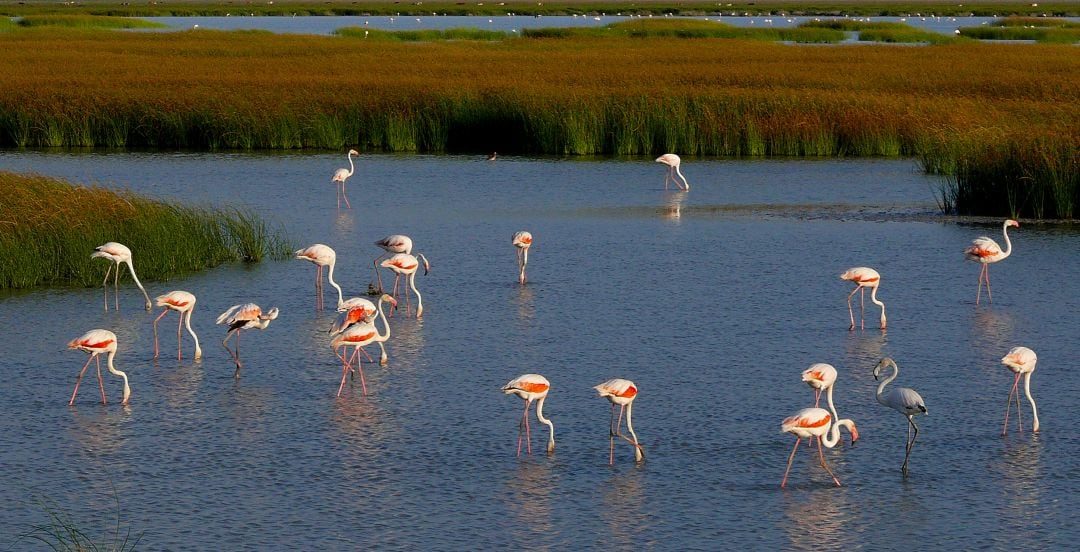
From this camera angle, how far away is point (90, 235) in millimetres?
16234

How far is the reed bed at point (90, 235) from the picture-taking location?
15930 millimetres

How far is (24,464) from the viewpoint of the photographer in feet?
31.5

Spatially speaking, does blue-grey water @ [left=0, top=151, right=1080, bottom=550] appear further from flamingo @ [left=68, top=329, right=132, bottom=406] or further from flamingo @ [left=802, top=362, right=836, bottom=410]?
flamingo @ [left=802, top=362, right=836, bottom=410]

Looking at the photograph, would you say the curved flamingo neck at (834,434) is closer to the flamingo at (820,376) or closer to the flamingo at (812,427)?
the flamingo at (812,427)

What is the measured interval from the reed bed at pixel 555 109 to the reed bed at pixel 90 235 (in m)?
11.7

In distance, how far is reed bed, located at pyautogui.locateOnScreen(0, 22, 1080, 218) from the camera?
29.3 m

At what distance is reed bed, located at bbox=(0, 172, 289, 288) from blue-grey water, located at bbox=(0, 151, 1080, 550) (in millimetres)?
477

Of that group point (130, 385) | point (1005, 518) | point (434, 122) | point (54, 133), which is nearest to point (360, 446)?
point (130, 385)

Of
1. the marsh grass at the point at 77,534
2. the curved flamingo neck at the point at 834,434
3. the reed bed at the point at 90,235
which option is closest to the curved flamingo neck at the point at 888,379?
the curved flamingo neck at the point at 834,434

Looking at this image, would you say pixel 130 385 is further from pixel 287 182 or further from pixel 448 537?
pixel 287 182

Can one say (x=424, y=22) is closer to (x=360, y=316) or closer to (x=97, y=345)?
(x=360, y=316)

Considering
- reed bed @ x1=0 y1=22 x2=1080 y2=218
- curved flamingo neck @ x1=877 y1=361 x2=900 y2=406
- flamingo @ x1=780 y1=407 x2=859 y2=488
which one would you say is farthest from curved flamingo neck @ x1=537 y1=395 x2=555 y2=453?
reed bed @ x1=0 y1=22 x2=1080 y2=218

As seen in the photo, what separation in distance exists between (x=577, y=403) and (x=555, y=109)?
19.9 meters

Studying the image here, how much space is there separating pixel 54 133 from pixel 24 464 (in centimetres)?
2302
